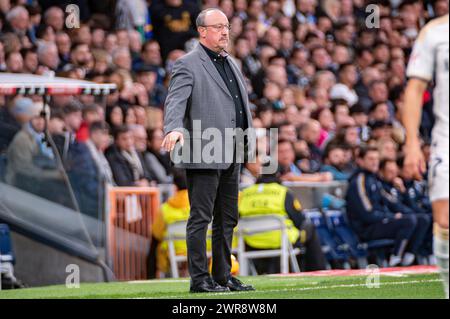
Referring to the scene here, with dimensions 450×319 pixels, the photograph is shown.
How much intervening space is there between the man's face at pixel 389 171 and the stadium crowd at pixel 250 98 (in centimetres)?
2

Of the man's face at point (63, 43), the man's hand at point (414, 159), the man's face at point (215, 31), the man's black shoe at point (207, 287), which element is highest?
the man's face at point (63, 43)

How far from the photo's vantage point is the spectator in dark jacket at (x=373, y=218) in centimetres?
1677

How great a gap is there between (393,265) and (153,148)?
360 centimetres

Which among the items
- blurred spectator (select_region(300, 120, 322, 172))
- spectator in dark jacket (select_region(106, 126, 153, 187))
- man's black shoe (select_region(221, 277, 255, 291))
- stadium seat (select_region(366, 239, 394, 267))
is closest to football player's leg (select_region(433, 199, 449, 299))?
man's black shoe (select_region(221, 277, 255, 291))

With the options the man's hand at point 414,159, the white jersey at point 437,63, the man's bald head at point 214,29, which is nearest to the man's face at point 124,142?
the man's bald head at point 214,29

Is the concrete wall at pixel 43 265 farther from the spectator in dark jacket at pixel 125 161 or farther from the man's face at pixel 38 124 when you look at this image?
the spectator in dark jacket at pixel 125 161

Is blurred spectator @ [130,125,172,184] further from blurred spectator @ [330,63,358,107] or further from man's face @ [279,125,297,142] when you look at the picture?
blurred spectator @ [330,63,358,107]

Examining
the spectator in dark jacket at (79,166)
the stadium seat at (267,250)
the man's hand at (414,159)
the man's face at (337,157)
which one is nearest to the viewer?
the man's hand at (414,159)

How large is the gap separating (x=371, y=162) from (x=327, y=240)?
1.28 metres

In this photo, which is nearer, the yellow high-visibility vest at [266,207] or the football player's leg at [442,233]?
the football player's leg at [442,233]

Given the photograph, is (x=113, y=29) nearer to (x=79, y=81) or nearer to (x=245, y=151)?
(x=79, y=81)

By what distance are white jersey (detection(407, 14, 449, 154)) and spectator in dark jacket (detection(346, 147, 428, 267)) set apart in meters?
9.13

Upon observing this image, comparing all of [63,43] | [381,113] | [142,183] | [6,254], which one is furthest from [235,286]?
[381,113]
